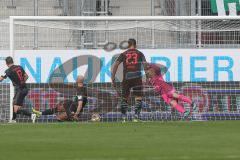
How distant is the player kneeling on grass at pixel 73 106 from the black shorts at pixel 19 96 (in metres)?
0.52

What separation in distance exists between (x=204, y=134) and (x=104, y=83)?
22.8ft

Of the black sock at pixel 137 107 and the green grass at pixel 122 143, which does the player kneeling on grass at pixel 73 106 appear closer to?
the black sock at pixel 137 107

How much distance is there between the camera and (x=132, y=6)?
25.4 m

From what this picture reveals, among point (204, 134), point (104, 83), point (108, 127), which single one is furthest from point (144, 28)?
point (204, 134)

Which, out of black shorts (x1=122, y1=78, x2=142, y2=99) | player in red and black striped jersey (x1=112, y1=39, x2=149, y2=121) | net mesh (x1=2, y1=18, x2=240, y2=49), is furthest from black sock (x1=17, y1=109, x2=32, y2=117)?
black shorts (x1=122, y1=78, x2=142, y2=99)

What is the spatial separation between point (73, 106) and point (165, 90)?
92.9 inches

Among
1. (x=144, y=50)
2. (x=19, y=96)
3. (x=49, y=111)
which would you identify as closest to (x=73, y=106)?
(x=49, y=111)

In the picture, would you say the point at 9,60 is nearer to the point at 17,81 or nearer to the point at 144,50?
the point at 17,81

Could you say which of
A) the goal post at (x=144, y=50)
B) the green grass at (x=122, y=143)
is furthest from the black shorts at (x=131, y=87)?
the green grass at (x=122, y=143)

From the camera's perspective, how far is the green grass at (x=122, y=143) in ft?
31.0

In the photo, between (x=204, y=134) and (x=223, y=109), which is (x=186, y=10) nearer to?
(x=223, y=109)

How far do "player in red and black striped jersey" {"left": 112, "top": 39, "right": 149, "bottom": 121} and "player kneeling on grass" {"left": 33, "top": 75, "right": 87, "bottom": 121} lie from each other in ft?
4.42

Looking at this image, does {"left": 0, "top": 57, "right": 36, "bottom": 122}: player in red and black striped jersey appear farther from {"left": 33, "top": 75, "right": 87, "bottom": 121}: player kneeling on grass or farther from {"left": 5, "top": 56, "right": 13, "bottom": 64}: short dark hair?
{"left": 33, "top": 75, "right": 87, "bottom": 121}: player kneeling on grass

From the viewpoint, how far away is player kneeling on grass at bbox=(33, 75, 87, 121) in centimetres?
1938
